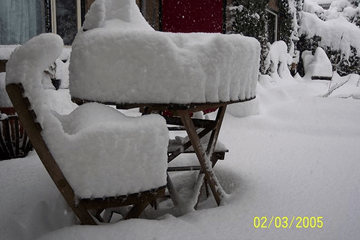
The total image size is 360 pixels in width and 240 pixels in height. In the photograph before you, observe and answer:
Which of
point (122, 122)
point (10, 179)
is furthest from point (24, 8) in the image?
point (122, 122)

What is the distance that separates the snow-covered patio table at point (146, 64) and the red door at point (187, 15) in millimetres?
3986

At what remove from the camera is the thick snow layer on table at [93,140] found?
119 cm

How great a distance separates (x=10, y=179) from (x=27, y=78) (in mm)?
1364

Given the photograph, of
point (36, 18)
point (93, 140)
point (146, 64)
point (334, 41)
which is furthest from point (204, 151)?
point (334, 41)

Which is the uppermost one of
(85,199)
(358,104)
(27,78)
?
(27,78)

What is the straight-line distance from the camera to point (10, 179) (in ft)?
7.34

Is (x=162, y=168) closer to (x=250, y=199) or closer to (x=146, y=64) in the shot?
(x=146, y=64)

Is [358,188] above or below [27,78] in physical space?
below

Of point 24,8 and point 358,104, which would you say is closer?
point 24,8

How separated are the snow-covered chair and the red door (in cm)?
439

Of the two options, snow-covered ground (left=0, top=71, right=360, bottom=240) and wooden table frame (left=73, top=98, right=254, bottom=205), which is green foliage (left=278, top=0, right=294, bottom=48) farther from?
wooden table frame (left=73, top=98, right=254, bottom=205)

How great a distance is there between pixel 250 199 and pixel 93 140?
43.2 inches

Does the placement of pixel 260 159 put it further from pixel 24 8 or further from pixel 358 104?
pixel 24 8
